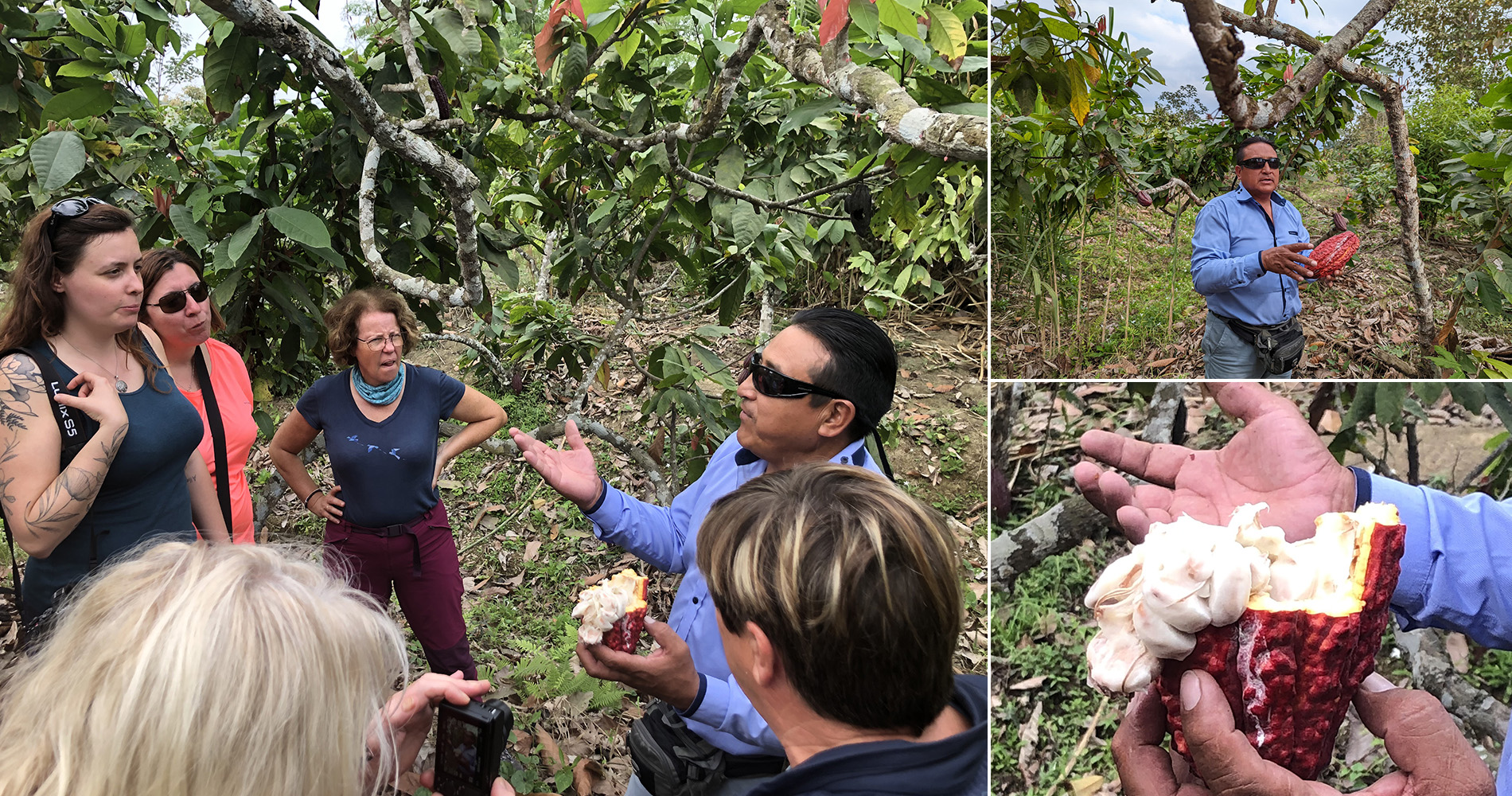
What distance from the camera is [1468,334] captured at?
109cm

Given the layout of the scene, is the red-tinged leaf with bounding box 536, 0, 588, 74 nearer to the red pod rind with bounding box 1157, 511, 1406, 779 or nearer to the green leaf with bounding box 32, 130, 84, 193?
the green leaf with bounding box 32, 130, 84, 193

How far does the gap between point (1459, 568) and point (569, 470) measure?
4.70 feet

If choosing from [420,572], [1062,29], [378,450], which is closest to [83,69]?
[378,450]

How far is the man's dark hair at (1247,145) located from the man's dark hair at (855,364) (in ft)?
2.15

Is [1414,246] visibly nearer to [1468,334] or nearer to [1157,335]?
[1468,334]

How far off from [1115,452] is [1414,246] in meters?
0.46

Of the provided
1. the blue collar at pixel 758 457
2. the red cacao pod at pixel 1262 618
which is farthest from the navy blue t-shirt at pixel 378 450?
the red cacao pod at pixel 1262 618

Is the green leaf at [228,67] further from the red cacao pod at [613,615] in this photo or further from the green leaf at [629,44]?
the red cacao pod at [613,615]

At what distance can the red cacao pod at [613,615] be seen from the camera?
153 centimetres

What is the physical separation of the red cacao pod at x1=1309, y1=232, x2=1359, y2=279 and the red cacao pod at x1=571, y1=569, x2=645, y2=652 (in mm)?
1214

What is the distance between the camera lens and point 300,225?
6.98 feet

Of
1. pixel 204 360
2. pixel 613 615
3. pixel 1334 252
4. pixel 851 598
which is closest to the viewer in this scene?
pixel 851 598

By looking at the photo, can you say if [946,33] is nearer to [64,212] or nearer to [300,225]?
[300,225]

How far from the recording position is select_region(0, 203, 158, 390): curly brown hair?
1648 mm
